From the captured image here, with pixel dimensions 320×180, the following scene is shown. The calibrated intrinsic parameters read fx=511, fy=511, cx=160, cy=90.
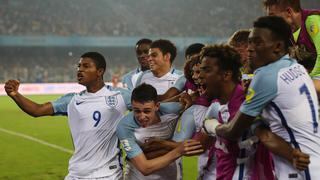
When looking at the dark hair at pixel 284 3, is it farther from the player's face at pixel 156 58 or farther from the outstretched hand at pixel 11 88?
the player's face at pixel 156 58

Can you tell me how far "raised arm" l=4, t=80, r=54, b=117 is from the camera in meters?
4.67

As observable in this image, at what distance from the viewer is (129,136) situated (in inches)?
159

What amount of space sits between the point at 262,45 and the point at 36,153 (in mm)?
8241

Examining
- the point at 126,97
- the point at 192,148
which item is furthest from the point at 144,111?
the point at 126,97

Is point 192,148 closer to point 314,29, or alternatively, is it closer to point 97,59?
point 314,29

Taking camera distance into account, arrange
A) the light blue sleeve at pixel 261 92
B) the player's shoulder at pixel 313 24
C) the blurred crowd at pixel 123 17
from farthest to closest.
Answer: the blurred crowd at pixel 123 17 → the player's shoulder at pixel 313 24 → the light blue sleeve at pixel 261 92

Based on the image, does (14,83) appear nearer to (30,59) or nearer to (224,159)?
(224,159)

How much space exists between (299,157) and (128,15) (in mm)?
36756

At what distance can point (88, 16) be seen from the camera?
1490 inches

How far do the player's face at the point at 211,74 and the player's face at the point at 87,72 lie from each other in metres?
1.67

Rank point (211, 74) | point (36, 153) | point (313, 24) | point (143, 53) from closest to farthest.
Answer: point (211, 74), point (313, 24), point (143, 53), point (36, 153)

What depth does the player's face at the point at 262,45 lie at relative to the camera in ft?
9.81

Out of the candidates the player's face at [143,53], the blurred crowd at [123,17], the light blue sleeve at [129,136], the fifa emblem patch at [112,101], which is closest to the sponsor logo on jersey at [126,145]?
the light blue sleeve at [129,136]

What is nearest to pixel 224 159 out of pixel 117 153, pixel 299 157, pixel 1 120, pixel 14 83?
pixel 299 157
